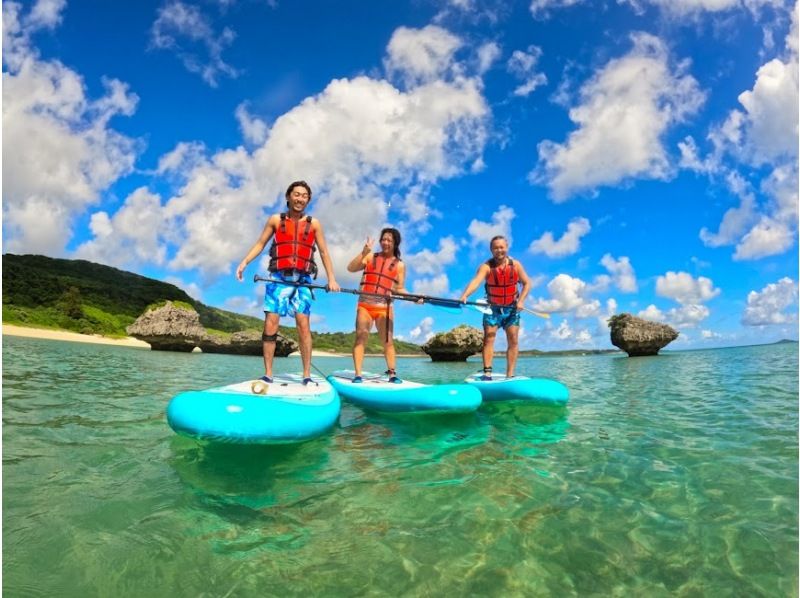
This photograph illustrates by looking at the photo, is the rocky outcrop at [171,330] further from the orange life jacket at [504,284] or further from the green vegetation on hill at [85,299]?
the orange life jacket at [504,284]

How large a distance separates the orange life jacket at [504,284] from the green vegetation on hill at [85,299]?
47508 millimetres

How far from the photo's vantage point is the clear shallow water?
112 inches

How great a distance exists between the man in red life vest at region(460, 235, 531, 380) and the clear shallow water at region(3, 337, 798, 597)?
10.9ft

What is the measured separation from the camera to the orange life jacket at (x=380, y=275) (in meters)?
9.33

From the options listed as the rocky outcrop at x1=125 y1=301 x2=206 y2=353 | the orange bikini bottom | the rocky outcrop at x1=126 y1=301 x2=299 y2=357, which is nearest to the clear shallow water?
the orange bikini bottom

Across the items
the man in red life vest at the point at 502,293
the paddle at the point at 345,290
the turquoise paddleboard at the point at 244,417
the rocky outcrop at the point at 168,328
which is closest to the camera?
the turquoise paddleboard at the point at 244,417

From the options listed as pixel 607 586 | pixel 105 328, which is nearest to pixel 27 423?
pixel 607 586

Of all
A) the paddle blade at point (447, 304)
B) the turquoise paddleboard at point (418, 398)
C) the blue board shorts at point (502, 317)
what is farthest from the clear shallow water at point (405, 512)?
the blue board shorts at point (502, 317)

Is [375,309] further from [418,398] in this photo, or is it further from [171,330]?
[171,330]

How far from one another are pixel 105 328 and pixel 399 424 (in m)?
73.7

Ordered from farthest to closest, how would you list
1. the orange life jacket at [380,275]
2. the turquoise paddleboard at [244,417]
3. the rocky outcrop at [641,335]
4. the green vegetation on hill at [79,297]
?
1. the green vegetation on hill at [79,297]
2. the rocky outcrop at [641,335]
3. the orange life jacket at [380,275]
4. the turquoise paddleboard at [244,417]

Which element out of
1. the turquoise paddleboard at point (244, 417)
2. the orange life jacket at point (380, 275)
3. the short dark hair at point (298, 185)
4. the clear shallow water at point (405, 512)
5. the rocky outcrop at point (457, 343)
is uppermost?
the short dark hair at point (298, 185)

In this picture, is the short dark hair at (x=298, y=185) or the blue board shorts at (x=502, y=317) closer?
the short dark hair at (x=298, y=185)

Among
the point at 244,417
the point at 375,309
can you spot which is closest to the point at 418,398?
the point at 375,309
